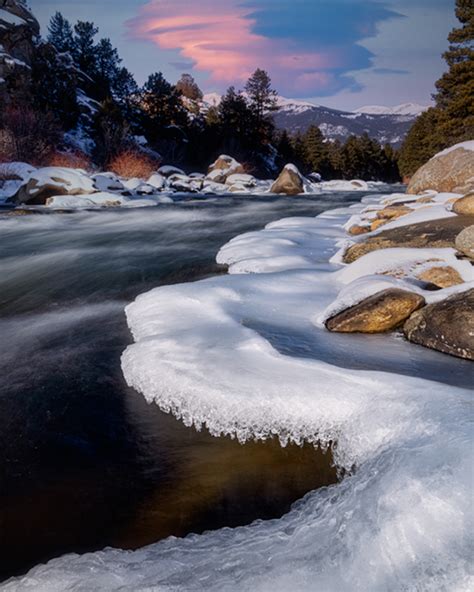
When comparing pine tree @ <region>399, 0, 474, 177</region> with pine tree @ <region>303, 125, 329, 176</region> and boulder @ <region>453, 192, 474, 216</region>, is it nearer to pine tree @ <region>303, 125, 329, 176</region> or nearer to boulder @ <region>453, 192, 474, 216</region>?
boulder @ <region>453, 192, 474, 216</region>

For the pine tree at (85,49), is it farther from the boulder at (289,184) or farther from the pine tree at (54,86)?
the boulder at (289,184)

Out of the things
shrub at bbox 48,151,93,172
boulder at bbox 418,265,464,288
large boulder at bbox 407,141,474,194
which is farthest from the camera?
shrub at bbox 48,151,93,172

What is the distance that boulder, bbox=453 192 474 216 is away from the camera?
656cm

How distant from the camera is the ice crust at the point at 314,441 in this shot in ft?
4.60

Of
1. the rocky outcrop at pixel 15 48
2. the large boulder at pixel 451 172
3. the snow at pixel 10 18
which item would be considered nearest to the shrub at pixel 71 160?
the rocky outcrop at pixel 15 48

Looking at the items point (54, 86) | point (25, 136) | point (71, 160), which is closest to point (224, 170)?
point (71, 160)

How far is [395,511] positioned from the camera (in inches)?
61.1

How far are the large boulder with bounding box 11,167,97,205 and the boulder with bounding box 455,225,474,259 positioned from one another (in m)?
16.4

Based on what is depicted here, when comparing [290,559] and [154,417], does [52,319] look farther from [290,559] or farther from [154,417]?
[290,559]

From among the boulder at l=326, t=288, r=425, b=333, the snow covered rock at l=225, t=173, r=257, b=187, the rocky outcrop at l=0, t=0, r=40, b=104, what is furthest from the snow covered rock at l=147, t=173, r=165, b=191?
the boulder at l=326, t=288, r=425, b=333

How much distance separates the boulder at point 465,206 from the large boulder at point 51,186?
49.8 ft

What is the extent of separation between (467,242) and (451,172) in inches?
270

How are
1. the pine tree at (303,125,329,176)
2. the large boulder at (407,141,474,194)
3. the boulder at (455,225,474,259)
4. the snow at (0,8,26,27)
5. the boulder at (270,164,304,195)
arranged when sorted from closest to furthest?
the boulder at (455,225,474,259) → the large boulder at (407,141,474,194) → the boulder at (270,164,304,195) → the snow at (0,8,26,27) → the pine tree at (303,125,329,176)

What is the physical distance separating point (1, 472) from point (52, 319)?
8.41ft
